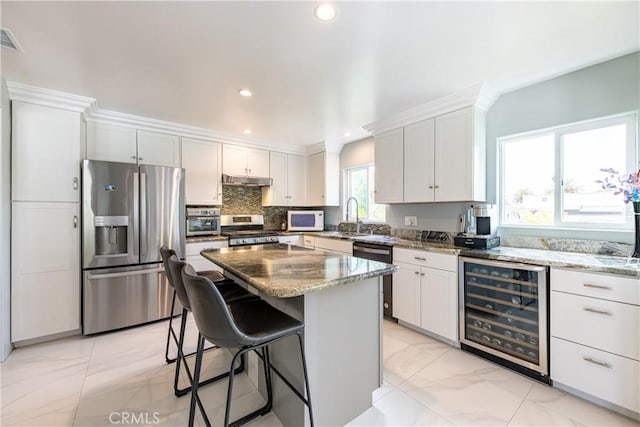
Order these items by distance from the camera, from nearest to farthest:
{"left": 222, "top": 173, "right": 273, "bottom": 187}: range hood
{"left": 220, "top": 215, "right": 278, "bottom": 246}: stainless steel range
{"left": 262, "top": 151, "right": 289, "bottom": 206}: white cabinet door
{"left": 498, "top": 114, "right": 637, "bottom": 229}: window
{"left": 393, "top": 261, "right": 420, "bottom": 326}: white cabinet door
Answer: {"left": 498, "top": 114, "right": 637, "bottom": 229}: window → {"left": 393, "top": 261, "right": 420, "bottom": 326}: white cabinet door → {"left": 220, "top": 215, "right": 278, "bottom": 246}: stainless steel range → {"left": 222, "top": 173, "right": 273, "bottom": 187}: range hood → {"left": 262, "top": 151, "right": 289, "bottom": 206}: white cabinet door

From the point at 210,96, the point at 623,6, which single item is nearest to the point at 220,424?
the point at 210,96

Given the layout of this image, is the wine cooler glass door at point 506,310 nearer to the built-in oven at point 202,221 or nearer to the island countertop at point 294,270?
the island countertop at point 294,270

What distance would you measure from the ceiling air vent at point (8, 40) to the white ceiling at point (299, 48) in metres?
0.04

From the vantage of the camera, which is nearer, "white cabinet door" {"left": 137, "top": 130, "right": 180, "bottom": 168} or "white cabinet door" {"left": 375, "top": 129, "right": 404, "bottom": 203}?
"white cabinet door" {"left": 375, "top": 129, "right": 404, "bottom": 203}

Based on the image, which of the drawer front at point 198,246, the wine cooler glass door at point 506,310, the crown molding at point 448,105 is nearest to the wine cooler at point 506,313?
the wine cooler glass door at point 506,310

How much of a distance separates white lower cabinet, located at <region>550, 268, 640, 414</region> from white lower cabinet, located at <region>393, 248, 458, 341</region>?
713 millimetres

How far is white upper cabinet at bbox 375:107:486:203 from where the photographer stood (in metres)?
2.65

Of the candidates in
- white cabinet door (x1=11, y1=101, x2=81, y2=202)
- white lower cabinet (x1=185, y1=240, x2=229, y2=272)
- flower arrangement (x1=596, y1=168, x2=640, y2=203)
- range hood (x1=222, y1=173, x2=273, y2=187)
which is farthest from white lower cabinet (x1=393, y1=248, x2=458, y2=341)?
white cabinet door (x1=11, y1=101, x2=81, y2=202)

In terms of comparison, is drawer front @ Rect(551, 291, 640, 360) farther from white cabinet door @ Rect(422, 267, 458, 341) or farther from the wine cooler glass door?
white cabinet door @ Rect(422, 267, 458, 341)

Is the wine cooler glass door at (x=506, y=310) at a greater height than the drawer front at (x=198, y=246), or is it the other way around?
the drawer front at (x=198, y=246)

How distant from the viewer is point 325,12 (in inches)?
61.4

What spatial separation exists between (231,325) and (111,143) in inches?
125

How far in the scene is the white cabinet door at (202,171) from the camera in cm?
371

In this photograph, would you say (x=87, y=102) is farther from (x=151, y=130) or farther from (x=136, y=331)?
(x=136, y=331)
